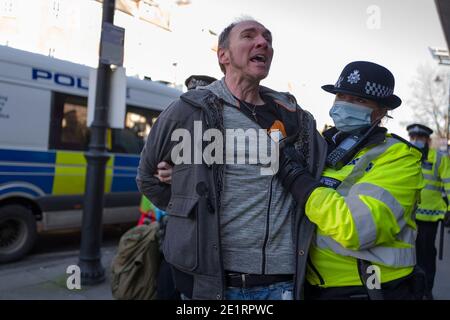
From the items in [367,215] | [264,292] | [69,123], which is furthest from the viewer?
[69,123]

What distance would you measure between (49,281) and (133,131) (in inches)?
122

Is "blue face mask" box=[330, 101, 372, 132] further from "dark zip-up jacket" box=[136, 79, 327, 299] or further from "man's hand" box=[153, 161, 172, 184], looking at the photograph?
"man's hand" box=[153, 161, 172, 184]

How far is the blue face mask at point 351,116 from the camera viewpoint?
195 centimetres

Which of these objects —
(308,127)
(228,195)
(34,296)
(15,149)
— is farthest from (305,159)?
(15,149)

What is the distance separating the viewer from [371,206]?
1575 millimetres

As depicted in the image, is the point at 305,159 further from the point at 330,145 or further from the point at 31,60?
the point at 31,60

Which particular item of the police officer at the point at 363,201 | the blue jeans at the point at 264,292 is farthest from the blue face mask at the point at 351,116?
the blue jeans at the point at 264,292

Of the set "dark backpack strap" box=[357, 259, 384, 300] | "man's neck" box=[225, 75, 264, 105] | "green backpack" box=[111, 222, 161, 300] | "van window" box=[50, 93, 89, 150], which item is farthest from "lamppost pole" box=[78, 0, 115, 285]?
"dark backpack strap" box=[357, 259, 384, 300]

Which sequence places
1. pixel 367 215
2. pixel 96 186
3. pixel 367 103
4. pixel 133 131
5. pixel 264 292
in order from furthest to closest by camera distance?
1. pixel 133 131
2. pixel 96 186
3. pixel 367 103
4. pixel 264 292
5. pixel 367 215

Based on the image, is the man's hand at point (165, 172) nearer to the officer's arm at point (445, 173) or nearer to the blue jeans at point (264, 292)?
the blue jeans at point (264, 292)

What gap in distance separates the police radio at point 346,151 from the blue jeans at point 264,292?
522 mm

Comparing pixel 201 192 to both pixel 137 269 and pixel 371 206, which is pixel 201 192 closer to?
pixel 371 206

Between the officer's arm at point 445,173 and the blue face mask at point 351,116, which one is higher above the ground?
the blue face mask at point 351,116

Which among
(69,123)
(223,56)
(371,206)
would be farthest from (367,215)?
A: (69,123)
